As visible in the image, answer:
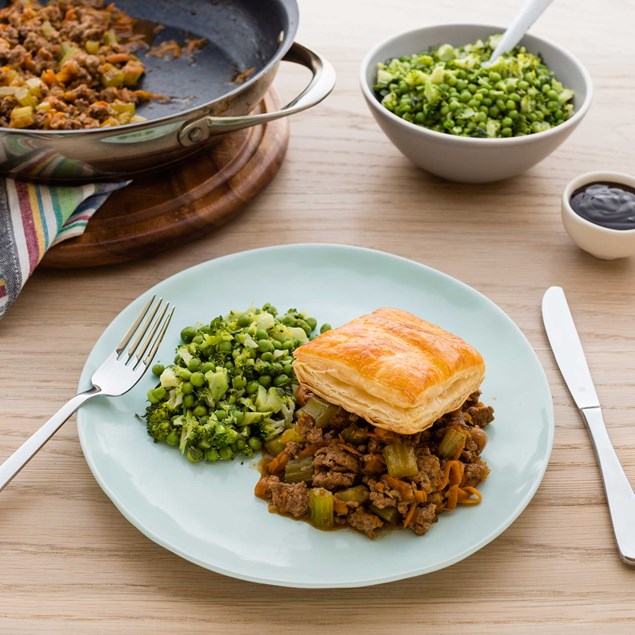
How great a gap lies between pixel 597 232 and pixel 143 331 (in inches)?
78.0

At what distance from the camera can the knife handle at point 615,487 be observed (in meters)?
2.56

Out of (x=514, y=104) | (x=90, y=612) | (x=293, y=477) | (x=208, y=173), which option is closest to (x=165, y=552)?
(x=90, y=612)

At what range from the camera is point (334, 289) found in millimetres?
3365

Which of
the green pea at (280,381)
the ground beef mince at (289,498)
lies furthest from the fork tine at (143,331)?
the ground beef mince at (289,498)

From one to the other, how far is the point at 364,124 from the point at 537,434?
236 cm

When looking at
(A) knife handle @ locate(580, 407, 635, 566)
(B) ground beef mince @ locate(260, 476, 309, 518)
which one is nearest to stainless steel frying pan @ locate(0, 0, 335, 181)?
(B) ground beef mince @ locate(260, 476, 309, 518)

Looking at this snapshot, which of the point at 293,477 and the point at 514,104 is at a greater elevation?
the point at 514,104

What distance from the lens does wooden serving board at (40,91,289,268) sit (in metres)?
3.52

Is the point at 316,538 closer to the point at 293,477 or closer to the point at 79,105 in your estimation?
the point at 293,477

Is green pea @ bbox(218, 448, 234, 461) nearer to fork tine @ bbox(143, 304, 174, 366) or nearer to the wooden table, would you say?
the wooden table

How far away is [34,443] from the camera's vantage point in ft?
8.61

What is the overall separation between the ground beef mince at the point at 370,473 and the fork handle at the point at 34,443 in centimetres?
68

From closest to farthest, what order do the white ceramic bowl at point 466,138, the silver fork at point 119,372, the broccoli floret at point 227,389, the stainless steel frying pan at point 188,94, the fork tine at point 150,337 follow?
the silver fork at point 119,372 → the broccoli floret at point 227,389 → the fork tine at point 150,337 → the stainless steel frying pan at point 188,94 → the white ceramic bowl at point 466,138

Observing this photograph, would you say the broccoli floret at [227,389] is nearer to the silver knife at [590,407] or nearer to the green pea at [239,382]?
the green pea at [239,382]
